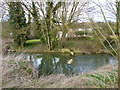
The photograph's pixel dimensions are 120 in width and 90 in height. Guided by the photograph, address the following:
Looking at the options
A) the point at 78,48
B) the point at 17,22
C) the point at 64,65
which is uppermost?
the point at 17,22

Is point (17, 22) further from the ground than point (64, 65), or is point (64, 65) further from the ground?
point (17, 22)

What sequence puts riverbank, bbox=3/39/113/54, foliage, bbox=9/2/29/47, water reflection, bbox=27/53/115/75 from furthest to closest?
riverbank, bbox=3/39/113/54 < foliage, bbox=9/2/29/47 < water reflection, bbox=27/53/115/75

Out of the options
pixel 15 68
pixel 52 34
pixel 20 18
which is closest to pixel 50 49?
pixel 52 34

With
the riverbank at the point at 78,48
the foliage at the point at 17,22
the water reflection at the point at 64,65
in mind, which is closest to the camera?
the water reflection at the point at 64,65

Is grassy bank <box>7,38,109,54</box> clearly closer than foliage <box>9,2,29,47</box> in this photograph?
No

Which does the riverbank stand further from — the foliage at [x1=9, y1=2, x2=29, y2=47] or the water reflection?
the water reflection

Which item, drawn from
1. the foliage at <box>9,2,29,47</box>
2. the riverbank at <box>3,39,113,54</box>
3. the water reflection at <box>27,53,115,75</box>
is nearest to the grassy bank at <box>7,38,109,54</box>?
the riverbank at <box>3,39,113,54</box>

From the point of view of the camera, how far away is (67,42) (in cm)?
1389

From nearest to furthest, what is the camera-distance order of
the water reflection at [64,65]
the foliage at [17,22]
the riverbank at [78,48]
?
the water reflection at [64,65]
the foliage at [17,22]
the riverbank at [78,48]

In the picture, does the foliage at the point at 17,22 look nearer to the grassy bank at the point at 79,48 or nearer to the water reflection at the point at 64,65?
the grassy bank at the point at 79,48

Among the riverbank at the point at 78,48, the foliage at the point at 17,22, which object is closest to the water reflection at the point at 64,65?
the riverbank at the point at 78,48

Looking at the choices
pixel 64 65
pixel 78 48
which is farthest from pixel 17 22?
pixel 64 65

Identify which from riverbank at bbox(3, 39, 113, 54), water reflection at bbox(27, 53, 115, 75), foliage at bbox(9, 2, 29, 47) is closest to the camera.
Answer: water reflection at bbox(27, 53, 115, 75)

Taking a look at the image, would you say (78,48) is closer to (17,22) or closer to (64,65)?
(64,65)
